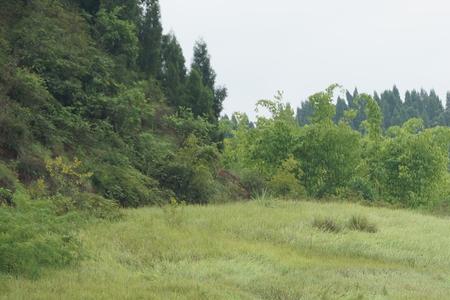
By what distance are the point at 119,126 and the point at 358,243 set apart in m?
11.1

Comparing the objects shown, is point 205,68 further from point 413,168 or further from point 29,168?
point 29,168

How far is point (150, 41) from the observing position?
1194 inches

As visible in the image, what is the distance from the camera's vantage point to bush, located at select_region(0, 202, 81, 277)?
833 centimetres

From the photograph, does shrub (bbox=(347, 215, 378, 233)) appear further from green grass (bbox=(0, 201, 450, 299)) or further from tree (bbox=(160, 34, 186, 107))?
tree (bbox=(160, 34, 186, 107))

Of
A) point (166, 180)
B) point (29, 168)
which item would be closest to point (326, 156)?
point (166, 180)

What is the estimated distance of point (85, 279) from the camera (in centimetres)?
811

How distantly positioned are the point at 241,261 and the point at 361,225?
7276 millimetres

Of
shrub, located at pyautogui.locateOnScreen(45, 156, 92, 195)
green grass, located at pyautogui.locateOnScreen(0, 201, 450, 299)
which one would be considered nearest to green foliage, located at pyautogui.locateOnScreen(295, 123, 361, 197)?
green grass, located at pyautogui.locateOnScreen(0, 201, 450, 299)

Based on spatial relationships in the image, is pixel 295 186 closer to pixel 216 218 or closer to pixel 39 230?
pixel 216 218

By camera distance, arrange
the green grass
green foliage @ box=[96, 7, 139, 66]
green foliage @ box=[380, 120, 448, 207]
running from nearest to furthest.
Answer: the green grass < green foliage @ box=[96, 7, 139, 66] < green foliage @ box=[380, 120, 448, 207]

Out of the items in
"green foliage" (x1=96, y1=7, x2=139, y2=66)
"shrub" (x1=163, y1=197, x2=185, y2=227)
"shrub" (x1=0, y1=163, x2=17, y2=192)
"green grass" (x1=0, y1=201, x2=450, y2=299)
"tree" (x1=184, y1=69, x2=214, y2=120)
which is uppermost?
"green foliage" (x1=96, y1=7, x2=139, y2=66)

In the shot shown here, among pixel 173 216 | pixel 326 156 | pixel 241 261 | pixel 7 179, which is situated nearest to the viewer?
pixel 241 261

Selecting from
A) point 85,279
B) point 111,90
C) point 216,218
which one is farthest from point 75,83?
point 85,279

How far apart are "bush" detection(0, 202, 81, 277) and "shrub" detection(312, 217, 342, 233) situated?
826 centimetres
